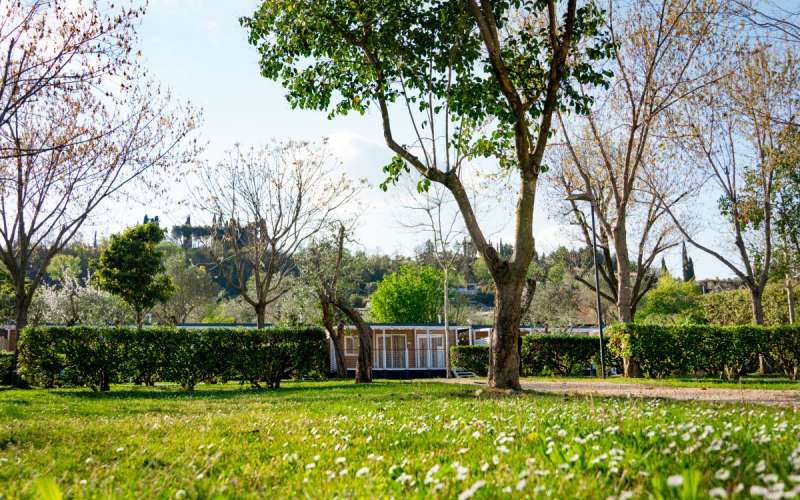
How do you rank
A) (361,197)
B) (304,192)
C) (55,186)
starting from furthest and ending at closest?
(361,197), (304,192), (55,186)

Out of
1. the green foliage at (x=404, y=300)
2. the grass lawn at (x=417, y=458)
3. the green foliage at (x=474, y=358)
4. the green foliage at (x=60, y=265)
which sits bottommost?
the green foliage at (x=474, y=358)

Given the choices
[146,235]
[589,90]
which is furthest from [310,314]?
[589,90]

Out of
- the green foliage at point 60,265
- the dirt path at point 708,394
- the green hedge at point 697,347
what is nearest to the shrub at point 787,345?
the green hedge at point 697,347

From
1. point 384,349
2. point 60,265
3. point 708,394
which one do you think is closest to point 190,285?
point 60,265

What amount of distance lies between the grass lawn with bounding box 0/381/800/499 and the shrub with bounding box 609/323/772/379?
574 inches

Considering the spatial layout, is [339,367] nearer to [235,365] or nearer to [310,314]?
[235,365]

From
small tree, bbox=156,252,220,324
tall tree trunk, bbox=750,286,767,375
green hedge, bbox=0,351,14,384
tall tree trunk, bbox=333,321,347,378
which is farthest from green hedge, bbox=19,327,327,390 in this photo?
small tree, bbox=156,252,220,324

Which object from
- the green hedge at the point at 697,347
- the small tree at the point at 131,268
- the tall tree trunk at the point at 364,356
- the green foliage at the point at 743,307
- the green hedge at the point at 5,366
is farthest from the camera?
the green foliage at the point at 743,307

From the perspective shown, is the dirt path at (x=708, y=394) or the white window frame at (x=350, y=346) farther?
the white window frame at (x=350, y=346)

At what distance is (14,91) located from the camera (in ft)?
40.7

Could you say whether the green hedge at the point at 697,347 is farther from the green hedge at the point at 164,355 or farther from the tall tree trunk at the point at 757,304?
the green hedge at the point at 164,355

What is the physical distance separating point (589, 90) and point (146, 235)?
21.9m

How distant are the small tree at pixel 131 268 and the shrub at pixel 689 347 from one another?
21.7 meters

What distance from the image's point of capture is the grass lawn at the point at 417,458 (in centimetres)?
270
